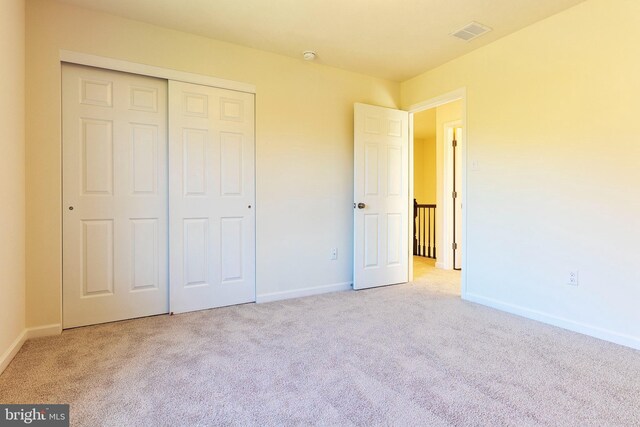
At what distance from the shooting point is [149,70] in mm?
2719

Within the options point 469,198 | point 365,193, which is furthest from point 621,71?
point 365,193

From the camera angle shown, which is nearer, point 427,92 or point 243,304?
point 243,304

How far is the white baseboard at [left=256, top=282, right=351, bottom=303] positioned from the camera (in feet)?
10.6

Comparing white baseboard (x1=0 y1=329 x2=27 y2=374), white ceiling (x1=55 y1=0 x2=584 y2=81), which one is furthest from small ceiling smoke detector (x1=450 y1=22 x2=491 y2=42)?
white baseboard (x1=0 y1=329 x2=27 y2=374)

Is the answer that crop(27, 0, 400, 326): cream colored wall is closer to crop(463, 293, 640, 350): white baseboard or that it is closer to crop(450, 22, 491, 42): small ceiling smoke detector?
crop(450, 22, 491, 42): small ceiling smoke detector

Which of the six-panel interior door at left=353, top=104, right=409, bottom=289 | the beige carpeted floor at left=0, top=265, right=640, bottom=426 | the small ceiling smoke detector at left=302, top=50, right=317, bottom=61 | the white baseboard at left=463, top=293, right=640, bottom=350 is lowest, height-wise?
the beige carpeted floor at left=0, top=265, right=640, bottom=426

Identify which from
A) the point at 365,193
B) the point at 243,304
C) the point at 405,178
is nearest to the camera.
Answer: the point at 243,304

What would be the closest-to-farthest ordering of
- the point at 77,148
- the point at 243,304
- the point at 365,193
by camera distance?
the point at 77,148 < the point at 243,304 < the point at 365,193

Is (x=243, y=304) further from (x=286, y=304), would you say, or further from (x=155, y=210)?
(x=155, y=210)

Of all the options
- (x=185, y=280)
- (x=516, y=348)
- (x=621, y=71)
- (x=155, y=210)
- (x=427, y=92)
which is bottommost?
(x=516, y=348)

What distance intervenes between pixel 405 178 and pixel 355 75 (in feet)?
4.35

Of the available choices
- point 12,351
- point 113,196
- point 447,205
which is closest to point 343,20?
point 113,196

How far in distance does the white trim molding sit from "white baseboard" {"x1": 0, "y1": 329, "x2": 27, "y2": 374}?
6.44ft

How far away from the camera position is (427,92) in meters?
3.74
